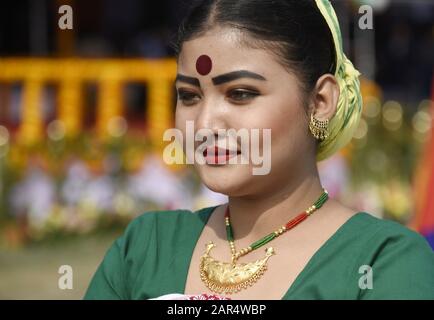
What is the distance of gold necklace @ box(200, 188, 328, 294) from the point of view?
235 cm

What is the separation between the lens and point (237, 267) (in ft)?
7.87

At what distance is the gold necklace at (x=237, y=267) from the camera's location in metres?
2.35

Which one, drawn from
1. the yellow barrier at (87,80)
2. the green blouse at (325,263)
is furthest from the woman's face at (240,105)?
the yellow barrier at (87,80)

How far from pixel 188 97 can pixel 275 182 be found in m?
0.32

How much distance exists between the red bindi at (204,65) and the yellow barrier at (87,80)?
6493 mm

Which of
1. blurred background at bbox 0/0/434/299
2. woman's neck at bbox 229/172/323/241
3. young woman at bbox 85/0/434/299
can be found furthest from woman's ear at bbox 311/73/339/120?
blurred background at bbox 0/0/434/299

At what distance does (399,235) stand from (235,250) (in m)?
0.46

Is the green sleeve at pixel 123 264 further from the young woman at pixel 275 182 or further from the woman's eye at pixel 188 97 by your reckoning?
the woman's eye at pixel 188 97

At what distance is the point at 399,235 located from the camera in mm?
2268

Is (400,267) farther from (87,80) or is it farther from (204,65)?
(87,80)

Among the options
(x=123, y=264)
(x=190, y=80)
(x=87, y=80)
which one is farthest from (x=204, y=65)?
(x=87, y=80)

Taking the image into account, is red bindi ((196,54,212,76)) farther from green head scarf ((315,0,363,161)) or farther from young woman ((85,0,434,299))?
green head scarf ((315,0,363,161))
